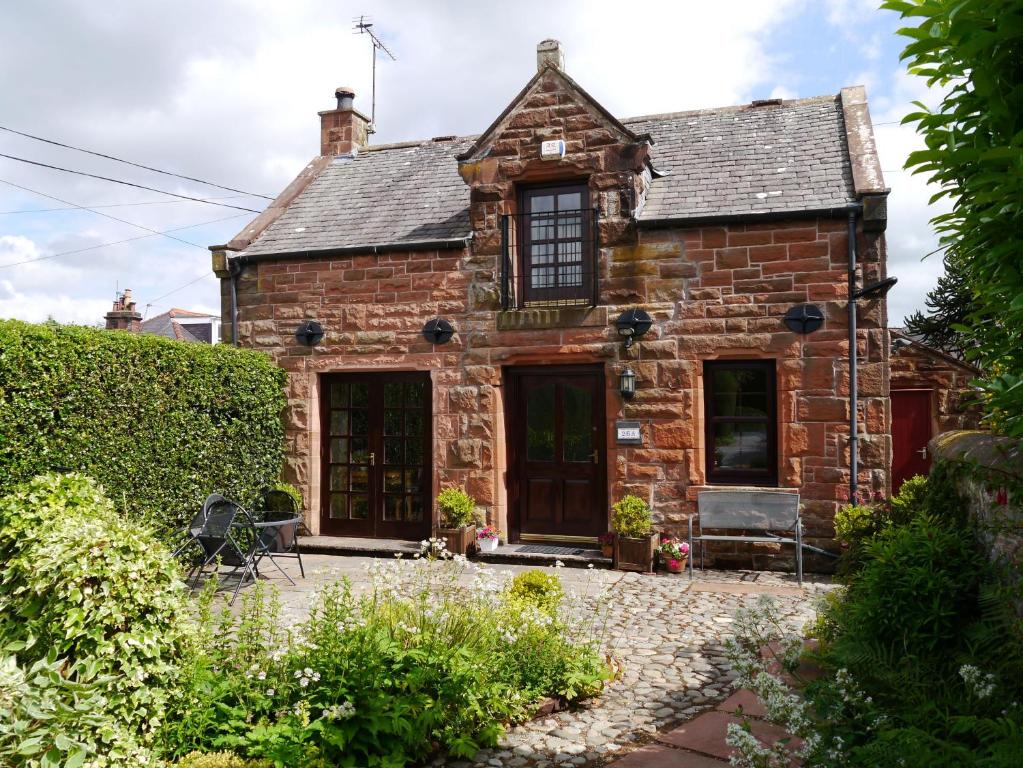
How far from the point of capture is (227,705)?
4.00 meters

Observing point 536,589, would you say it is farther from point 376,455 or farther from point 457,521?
point 376,455

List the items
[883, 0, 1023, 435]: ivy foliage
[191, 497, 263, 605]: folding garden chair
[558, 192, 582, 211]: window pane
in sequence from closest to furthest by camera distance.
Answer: [883, 0, 1023, 435]: ivy foliage < [191, 497, 263, 605]: folding garden chair < [558, 192, 582, 211]: window pane

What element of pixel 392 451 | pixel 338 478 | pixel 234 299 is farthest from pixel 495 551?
pixel 234 299

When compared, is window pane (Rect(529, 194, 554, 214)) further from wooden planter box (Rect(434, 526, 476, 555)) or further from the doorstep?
the doorstep

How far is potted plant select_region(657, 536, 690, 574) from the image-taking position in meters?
9.05

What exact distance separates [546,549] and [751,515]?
2562 mm

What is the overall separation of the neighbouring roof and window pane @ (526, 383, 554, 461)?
708 inches

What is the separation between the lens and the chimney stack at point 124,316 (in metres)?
21.2

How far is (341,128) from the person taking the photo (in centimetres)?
1370

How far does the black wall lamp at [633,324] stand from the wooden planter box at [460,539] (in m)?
3.10

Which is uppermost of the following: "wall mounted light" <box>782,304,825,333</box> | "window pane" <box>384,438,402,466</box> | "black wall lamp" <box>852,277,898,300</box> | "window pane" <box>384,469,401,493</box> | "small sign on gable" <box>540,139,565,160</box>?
"small sign on gable" <box>540,139,565,160</box>

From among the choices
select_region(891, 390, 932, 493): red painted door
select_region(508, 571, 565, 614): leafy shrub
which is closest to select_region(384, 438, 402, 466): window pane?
select_region(508, 571, 565, 614): leafy shrub

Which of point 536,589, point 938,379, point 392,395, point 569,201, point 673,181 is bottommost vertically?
point 536,589

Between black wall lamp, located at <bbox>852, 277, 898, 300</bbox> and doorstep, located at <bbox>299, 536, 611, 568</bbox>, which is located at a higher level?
black wall lamp, located at <bbox>852, 277, 898, 300</bbox>
